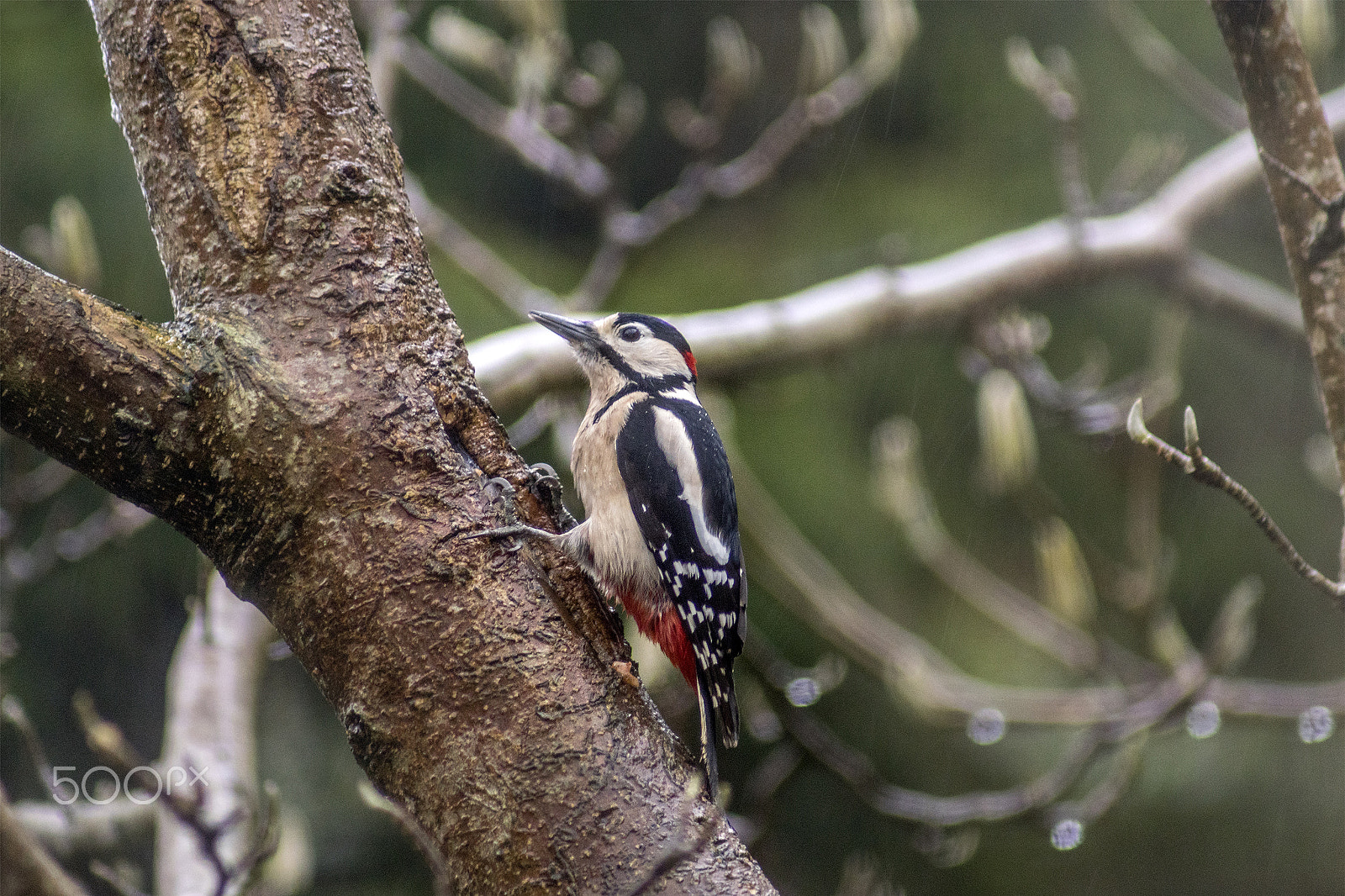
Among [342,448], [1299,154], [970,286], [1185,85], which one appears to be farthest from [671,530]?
[1185,85]

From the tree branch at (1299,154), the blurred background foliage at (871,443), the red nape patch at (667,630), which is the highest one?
the tree branch at (1299,154)

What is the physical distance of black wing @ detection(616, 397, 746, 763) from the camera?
1709 mm

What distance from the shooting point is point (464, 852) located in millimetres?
1000

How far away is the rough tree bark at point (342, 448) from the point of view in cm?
99

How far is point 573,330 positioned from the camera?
2104 millimetres

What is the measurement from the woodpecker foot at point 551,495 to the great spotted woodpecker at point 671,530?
4.7 inches

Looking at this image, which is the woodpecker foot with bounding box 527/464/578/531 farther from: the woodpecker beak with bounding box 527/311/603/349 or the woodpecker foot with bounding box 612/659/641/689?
the woodpecker beak with bounding box 527/311/603/349

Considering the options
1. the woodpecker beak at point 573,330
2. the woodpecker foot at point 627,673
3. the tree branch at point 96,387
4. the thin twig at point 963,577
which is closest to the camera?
the tree branch at point 96,387

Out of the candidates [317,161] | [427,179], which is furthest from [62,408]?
[427,179]
